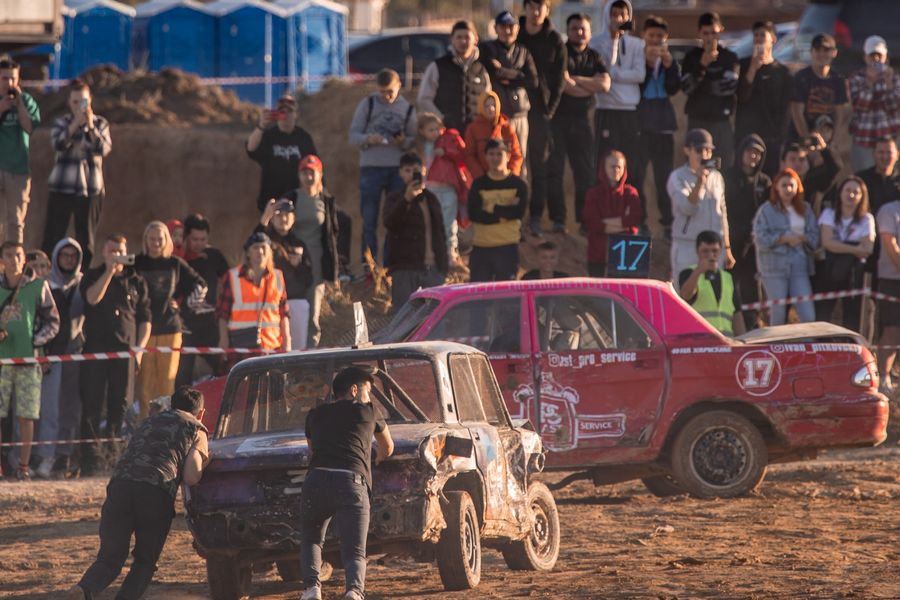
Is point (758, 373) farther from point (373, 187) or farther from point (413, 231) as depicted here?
point (373, 187)

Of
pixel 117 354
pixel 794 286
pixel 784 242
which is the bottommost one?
pixel 117 354

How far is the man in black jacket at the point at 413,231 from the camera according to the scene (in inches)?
648

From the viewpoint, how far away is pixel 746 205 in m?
18.2

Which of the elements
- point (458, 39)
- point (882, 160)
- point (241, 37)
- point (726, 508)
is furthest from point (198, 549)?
point (241, 37)

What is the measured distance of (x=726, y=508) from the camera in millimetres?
13445

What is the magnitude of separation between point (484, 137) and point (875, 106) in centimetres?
491

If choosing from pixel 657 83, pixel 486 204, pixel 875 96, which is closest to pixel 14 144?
pixel 486 204

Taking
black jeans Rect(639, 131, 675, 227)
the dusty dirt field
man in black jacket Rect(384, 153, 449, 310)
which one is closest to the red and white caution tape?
the dusty dirt field

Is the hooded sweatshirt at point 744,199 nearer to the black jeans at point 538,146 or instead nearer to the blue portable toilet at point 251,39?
the black jeans at point 538,146

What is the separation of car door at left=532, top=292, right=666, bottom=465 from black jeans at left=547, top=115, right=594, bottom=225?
525cm

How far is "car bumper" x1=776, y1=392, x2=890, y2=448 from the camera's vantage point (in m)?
13.6

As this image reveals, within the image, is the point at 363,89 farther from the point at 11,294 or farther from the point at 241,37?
the point at 11,294

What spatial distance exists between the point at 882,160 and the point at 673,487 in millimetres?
5411

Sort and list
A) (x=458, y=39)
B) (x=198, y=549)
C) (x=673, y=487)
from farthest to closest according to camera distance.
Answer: (x=458, y=39) → (x=673, y=487) → (x=198, y=549)
